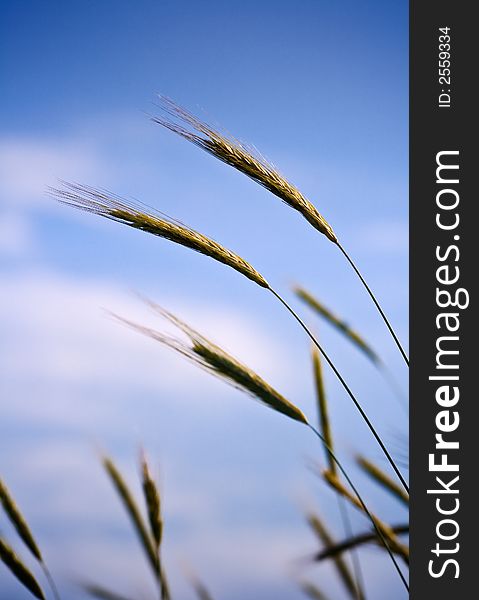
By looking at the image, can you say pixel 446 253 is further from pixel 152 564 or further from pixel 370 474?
pixel 152 564

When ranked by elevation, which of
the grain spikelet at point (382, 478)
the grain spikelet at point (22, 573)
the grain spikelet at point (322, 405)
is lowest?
the grain spikelet at point (22, 573)

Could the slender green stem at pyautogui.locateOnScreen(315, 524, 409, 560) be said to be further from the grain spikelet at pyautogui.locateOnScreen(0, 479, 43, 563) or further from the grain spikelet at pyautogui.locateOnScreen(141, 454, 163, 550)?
the grain spikelet at pyautogui.locateOnScreen(0, 479, 43, 563)

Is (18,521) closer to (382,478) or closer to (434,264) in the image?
(382,478)

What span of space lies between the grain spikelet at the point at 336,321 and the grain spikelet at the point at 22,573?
965 millimetres

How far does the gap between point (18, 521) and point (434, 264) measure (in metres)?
1.33

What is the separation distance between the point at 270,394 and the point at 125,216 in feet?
1.62

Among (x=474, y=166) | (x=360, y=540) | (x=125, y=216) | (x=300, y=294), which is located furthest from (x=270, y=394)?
(x=474, y=166)

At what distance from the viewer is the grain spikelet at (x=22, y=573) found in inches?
65.5

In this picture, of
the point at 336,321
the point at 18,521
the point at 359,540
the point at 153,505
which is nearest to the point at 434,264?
the point at 336,321

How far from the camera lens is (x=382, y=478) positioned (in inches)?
64.7

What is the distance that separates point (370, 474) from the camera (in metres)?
1.66

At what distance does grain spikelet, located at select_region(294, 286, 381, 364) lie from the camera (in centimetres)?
173

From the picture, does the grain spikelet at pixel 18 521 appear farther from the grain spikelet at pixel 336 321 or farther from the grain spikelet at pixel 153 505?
the grain spikelet at pixel 336 321

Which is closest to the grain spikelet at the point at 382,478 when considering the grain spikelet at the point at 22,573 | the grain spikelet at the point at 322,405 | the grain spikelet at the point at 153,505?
the grain spikelet at the point at 322,405
